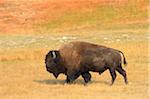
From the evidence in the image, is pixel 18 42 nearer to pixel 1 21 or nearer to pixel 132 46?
pixel 132 46

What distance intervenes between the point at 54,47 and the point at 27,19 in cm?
2032

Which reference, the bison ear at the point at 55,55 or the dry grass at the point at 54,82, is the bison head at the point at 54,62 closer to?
the bison ear at the point at 55,55

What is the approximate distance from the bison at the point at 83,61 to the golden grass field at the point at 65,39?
17.8 inches

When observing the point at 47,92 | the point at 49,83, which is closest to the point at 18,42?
the point at 49,83

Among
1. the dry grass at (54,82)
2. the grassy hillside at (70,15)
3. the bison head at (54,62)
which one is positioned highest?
the bison head at (54,62)

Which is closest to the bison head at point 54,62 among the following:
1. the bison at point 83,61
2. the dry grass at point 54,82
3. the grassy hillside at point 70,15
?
the bison at point 83,61

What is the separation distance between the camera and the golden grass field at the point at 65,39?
19172 millimetres

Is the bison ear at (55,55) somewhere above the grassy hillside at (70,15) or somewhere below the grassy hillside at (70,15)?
above

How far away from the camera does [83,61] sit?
20594 mm

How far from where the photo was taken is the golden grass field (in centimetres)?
1917

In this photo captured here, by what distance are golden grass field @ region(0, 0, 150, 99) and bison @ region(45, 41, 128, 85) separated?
45cm

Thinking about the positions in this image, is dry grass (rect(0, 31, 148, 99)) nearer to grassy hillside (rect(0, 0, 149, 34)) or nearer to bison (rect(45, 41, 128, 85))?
bison (rect(45, 41, 128, 85))

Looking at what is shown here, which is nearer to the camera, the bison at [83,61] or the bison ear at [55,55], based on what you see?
the bison at [83,61]

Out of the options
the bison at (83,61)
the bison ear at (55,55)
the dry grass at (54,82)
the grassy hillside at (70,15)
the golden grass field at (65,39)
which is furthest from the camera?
the grassy hillside at (70,15)
